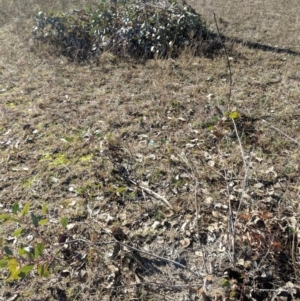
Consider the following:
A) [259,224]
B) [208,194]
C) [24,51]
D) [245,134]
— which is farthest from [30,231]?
[24,51]

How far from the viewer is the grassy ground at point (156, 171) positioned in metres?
2.70

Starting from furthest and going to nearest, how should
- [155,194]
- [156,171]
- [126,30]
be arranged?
[126,30], [156,171], [155,194]

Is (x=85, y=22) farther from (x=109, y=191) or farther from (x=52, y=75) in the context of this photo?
(x=109, y=191)

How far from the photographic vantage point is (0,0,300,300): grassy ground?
2.70 m

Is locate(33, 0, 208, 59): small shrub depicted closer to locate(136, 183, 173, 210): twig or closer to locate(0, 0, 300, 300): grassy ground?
locate(0, 0, 300, 300): grassy ground

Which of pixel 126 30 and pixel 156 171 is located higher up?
pixel 126 30

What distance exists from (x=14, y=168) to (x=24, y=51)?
369 centimetres

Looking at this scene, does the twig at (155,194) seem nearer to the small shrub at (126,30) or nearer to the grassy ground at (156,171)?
the grassy ground at (156,171)

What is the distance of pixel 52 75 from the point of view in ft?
19.2

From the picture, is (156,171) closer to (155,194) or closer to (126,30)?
(155,194)

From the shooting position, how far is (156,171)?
12.2ft

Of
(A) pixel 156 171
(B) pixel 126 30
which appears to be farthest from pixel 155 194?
(B) pixel 126 30

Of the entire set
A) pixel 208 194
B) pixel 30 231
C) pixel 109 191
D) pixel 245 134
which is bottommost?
pixel 30 231

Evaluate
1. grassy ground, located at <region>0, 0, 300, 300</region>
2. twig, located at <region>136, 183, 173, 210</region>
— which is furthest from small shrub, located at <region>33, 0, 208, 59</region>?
twig, located at <region>136, 183, 173, 210</region>
